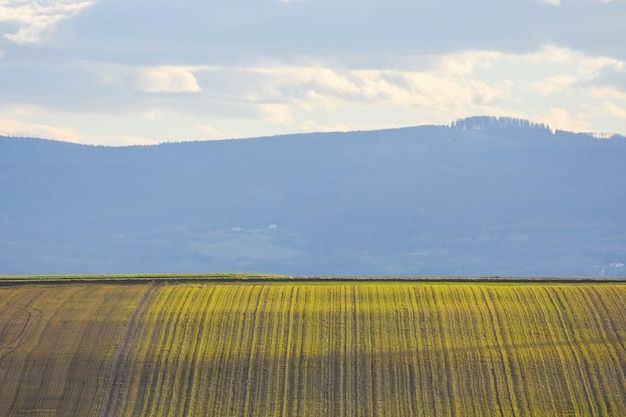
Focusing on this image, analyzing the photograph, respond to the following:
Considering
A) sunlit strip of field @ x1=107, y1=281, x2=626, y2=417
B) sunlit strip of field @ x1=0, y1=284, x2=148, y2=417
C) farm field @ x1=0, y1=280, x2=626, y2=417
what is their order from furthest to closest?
1. sunlit strip of field @ x1=0, y1=284, x2=148, y2=417
2. farm field @ x1=0, y1=280, x2=626, y2=417
3. sunlit strip of field @ x1=107, y1=281, x2=626, y2=417

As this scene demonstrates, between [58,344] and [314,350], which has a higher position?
[314,350]

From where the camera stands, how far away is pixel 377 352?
251 ft

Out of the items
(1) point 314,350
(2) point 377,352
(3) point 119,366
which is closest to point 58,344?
(3) point 119,366

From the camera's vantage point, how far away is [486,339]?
78.1 m

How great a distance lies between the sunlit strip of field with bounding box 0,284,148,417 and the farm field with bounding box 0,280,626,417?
0.10 metres

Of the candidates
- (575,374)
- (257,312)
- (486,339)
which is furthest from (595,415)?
(257,312)

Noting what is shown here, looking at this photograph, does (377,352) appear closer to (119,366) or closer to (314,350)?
(314,350)

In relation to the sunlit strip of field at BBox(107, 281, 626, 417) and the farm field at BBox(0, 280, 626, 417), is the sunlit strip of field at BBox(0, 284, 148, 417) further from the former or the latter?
the sunlit strip of field at BBox(107, 281, 626, 417)

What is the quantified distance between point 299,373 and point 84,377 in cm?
1115

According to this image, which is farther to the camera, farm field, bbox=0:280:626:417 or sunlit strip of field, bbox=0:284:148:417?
sunlit strip of field, bbox=0:284:148:417

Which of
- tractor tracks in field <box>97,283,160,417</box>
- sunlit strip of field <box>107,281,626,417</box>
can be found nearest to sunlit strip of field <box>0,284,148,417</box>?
tractor tracks in field <box>97,283,160,417</box>

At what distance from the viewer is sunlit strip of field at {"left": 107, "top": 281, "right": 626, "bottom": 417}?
71375 millimetres

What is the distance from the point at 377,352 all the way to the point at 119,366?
1365 cm

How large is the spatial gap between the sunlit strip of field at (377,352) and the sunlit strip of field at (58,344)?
149 cm
